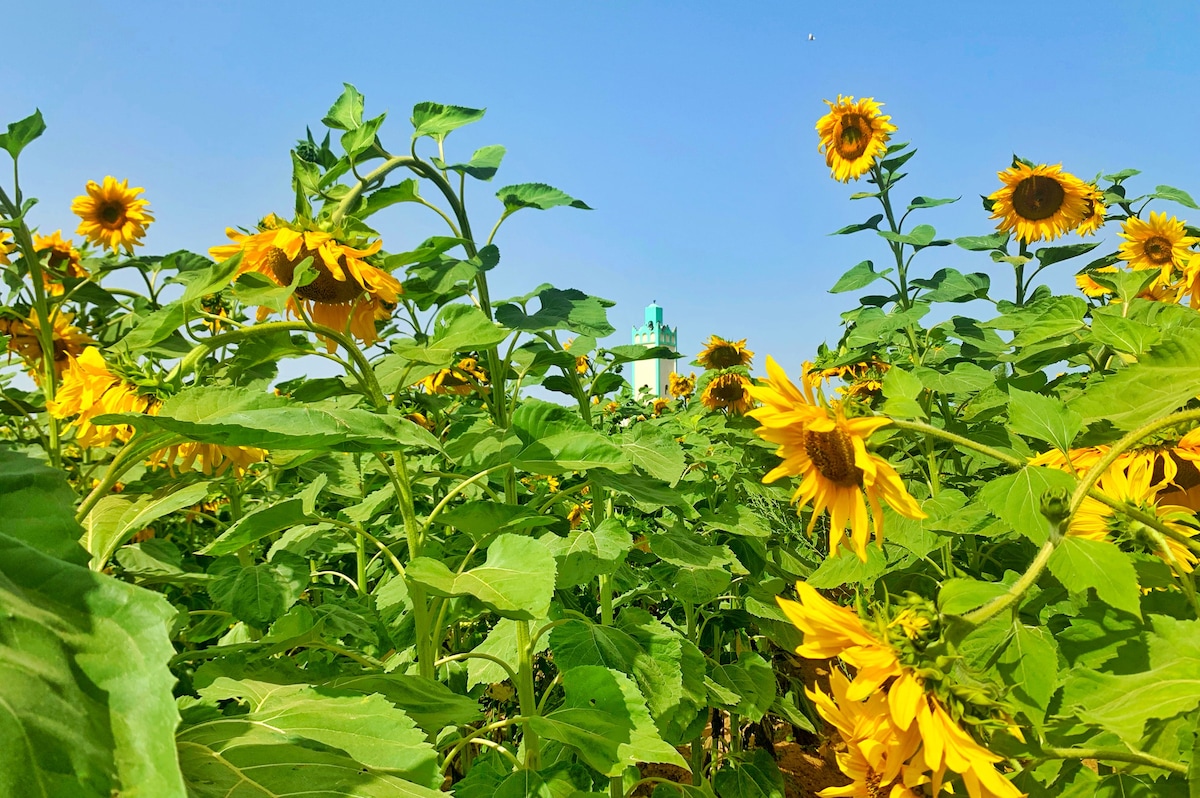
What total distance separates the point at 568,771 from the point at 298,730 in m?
0.74

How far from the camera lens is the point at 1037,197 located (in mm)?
3355

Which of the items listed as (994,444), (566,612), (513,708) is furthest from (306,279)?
(513,708)

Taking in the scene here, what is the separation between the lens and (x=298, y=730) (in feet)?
2.06

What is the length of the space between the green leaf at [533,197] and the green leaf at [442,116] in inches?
6.8

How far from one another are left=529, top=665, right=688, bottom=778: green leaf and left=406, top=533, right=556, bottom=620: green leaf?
23 centimetres

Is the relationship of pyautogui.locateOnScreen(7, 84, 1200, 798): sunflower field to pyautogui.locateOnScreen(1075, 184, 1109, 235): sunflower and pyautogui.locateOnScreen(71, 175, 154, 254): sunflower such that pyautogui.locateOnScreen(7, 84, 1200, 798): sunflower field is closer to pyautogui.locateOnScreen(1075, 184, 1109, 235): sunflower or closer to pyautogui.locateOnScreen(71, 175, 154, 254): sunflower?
pyautogui.locateOnScreen(1075, 184, 1109, 235): sunflower

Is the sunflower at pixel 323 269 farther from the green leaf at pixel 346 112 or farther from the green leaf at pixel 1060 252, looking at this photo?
the green leaf at pixel 1060 252

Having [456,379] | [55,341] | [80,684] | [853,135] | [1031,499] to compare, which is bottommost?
[80,684]

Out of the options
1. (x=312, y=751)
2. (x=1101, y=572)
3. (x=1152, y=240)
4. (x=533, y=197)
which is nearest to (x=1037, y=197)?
(x=1152, y=240)

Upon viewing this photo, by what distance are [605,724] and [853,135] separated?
3.06 m

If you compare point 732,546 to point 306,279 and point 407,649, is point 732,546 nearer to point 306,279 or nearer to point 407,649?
point 407,649

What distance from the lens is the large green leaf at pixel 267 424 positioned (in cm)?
68

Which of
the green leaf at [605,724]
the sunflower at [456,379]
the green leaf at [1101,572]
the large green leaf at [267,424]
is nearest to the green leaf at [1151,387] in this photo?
the green leaf at [1101,572]

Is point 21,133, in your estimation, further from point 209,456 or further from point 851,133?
point 851,133
